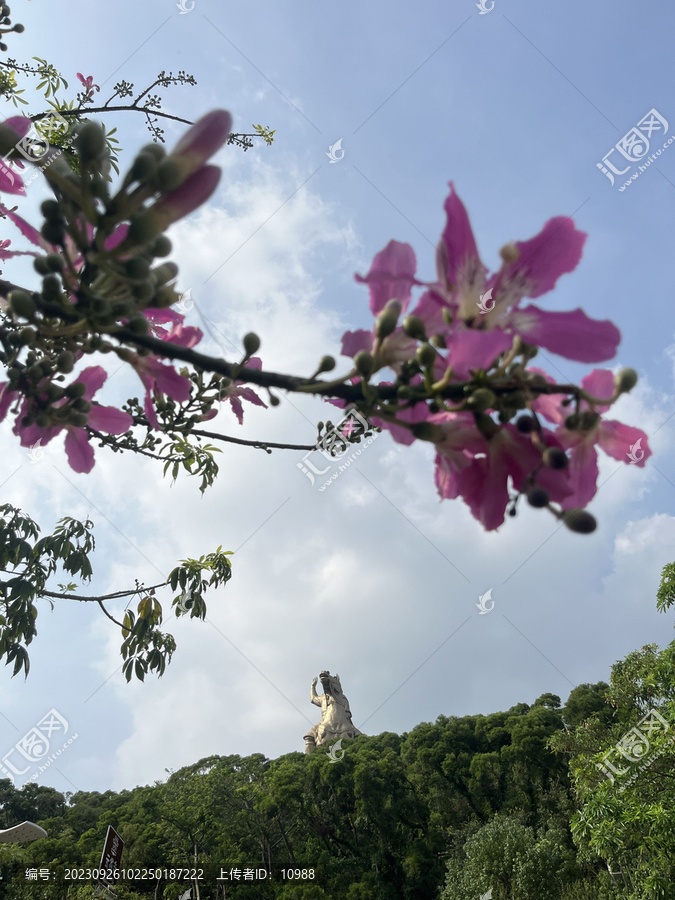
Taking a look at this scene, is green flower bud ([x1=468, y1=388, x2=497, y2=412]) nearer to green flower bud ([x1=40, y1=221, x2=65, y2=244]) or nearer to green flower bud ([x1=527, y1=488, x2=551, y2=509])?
green flower bud ([x1=527, y1=488, x2=551, y2=509])

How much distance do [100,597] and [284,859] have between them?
66.1 feet

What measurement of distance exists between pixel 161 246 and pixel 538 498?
1.50 feet

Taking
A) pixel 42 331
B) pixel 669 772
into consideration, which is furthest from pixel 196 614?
pixel 669 772

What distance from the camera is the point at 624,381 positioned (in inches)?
20.5

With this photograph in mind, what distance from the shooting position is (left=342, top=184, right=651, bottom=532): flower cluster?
1.78 feet

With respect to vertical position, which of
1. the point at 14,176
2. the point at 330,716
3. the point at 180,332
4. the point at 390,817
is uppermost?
the point at 330,716

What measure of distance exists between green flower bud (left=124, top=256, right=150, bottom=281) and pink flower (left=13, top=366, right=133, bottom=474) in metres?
0.38

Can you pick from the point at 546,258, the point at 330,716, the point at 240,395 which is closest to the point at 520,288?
the point at 546,258

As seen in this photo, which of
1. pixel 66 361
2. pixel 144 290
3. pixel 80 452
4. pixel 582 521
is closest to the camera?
pixel 582 521

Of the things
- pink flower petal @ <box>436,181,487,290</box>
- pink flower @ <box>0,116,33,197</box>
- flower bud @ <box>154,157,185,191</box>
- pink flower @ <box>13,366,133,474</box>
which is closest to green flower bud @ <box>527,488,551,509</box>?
pink flower petal @ <box>436,181,487,290</box>

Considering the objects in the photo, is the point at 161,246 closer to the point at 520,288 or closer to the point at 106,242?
the point at 106,242

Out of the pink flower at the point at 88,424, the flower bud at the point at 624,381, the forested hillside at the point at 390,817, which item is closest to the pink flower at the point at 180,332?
the pink flower at the point at 88,424

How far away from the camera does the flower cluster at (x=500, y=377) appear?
54cm

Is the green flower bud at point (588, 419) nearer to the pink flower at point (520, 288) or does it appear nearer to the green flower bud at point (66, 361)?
the pink flower at point (520, 288)
